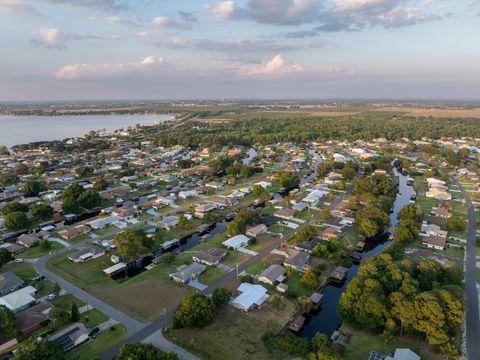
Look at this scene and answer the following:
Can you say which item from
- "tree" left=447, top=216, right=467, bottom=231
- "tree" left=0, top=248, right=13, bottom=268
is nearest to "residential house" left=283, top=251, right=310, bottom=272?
"tree" left=447, top=216, right=467, bottom=231

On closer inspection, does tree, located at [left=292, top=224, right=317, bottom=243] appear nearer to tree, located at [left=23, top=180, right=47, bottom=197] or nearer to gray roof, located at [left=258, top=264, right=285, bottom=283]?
gray roof, located at [left=258, top=264, right=285, bottom=283]

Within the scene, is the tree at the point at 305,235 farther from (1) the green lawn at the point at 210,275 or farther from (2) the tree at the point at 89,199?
(2) the tree at the point at 89,199

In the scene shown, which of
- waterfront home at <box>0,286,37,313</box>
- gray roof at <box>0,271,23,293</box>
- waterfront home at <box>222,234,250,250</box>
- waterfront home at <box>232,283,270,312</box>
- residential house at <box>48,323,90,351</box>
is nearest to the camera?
residential house at <box>48,323,90,351</box>

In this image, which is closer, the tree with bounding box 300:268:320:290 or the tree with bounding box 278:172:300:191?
the tree with bounding box 300:268:320:290

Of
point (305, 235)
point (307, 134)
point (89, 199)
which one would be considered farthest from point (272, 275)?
point (307, 134)

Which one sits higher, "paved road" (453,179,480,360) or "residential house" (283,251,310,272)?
"residential house" (283,251,310,272)

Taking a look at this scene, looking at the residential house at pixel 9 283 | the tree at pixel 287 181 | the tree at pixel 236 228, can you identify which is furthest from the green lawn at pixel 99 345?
the tree at pixel 287 181

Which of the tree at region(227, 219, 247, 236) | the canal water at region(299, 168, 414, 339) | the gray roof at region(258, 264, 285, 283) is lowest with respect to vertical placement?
the canal water at region(299, 168, 414, 339)

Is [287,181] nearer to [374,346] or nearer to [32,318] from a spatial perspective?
[374,346]
